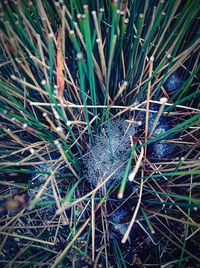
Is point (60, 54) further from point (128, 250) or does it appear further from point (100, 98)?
point (128, 250)

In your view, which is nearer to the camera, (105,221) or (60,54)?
(60,54)

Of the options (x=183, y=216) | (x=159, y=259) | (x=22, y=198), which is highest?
(x=22, y=198)

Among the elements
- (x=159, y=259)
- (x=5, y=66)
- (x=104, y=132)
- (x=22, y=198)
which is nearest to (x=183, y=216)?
(x=159, y=259)

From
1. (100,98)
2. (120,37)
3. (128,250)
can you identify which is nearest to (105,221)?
(128,250)

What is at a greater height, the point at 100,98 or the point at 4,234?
the point at 100,98

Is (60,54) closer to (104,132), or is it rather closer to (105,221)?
(104,132)

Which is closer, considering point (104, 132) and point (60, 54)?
point (60, 54)

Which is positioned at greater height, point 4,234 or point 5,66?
point 5,66

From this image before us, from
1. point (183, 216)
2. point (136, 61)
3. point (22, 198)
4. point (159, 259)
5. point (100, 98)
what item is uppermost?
point (136, 61)

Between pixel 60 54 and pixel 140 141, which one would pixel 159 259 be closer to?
pixel 140 141
